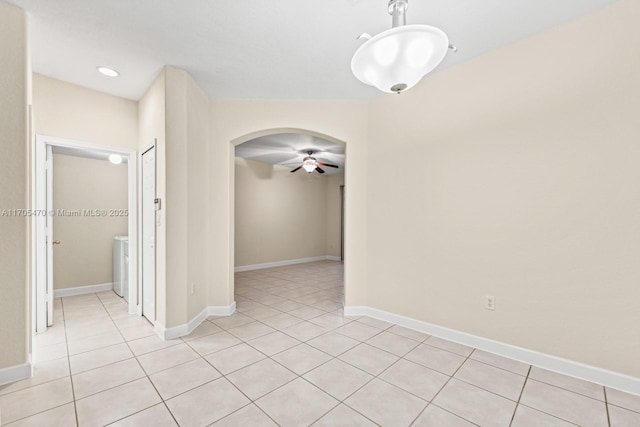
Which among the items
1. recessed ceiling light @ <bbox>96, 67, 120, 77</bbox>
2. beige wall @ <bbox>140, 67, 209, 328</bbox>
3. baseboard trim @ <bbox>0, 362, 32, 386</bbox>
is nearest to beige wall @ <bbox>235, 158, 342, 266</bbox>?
beige wall @ <bbox>140, 67, 209, 328</bbox>

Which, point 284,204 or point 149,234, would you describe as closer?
point 149,234

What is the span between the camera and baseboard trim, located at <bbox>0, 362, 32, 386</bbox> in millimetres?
2031

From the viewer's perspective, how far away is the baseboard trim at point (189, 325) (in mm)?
2809

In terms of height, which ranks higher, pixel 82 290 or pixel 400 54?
pixel 400 54

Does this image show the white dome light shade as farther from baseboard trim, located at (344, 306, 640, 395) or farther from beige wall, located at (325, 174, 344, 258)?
beige wall, located at (325, 174, 344, 258)

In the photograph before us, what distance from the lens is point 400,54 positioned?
4.54 ft

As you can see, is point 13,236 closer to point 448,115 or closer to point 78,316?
point 78,316

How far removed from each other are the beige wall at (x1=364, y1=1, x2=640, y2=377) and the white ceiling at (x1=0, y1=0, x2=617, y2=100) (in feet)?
1.12

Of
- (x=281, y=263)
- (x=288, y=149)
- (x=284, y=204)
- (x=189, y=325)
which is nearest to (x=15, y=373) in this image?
(x=189, y=325)

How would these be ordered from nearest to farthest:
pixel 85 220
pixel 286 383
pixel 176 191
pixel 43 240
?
pixel 286 383 < pixel 176 191 < pixel 43 240 < pixel 85 220

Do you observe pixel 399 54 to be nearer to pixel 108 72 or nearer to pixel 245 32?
pixel 245 32

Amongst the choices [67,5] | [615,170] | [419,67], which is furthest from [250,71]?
[615,170]

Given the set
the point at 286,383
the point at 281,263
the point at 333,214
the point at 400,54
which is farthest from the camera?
the point at 333,214

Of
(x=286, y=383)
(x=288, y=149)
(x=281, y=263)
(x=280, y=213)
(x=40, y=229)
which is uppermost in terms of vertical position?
(x=288, y=149)
